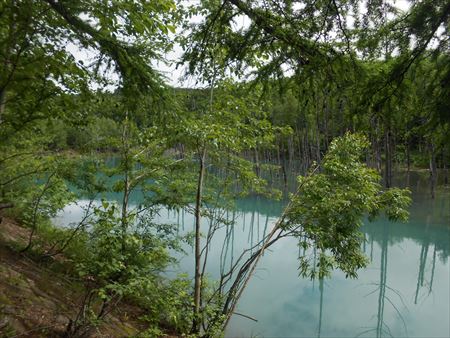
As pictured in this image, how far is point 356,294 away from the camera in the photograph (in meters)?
8.43

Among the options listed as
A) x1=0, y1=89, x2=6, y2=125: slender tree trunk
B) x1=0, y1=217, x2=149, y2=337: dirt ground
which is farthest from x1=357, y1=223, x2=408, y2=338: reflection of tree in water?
x1=0, y1=89, x2=6, y2=125: slender tree trunk

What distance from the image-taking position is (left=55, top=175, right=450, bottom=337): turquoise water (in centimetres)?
688

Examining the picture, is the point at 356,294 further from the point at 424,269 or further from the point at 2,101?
the point at 2,101

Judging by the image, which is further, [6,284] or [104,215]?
[6,284]

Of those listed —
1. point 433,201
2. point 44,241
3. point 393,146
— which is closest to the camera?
point 44,241

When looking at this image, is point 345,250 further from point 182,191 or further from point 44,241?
point 44,241

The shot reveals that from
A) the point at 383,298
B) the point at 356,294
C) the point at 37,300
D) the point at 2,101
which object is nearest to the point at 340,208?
the point at 37,300

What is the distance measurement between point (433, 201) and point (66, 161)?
1990cm

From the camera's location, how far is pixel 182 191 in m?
5.14

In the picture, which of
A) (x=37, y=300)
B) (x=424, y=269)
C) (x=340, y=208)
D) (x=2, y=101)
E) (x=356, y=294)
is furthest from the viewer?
(x=424, y=269)

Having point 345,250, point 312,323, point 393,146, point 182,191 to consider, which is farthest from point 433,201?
point 182,191

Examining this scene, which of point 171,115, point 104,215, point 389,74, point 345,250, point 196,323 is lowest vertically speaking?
point 196,323

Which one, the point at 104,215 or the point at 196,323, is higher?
the point at 104,215

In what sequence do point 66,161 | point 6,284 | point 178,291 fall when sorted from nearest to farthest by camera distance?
point 6,284 → point 66,161 → point 178,291
